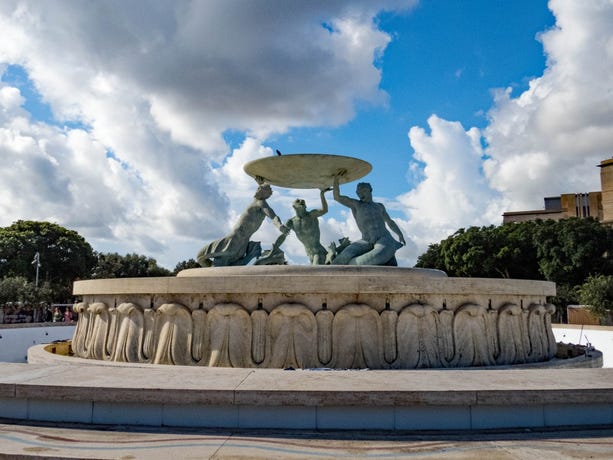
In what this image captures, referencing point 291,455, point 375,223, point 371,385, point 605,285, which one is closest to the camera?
point 291,455

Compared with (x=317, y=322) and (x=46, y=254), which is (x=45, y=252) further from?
(x=317, y=322)

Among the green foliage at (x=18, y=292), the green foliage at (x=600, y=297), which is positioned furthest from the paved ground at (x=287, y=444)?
the green foliage at (x=18, y=292)

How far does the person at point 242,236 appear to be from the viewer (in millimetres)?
11289

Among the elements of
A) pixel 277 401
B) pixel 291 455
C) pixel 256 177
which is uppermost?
pixel 256 177

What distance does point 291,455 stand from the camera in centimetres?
376

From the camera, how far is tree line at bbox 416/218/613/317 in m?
33.7

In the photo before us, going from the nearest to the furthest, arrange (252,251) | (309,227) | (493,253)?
(252,251), (309,227), (493,253)

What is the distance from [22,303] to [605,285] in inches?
1200

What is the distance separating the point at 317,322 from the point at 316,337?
0.21 meters

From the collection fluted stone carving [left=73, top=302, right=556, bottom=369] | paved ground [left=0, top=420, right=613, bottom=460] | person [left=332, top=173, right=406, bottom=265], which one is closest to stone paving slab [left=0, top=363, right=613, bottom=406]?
paved ground [left=0, top=420, right=613, bottom=460]

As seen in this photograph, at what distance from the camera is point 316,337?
24.4ft

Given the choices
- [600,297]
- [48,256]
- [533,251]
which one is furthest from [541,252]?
[48,256]

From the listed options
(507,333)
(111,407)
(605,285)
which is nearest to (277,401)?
(111,407)

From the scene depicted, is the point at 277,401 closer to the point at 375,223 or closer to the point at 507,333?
the point at 507,333
